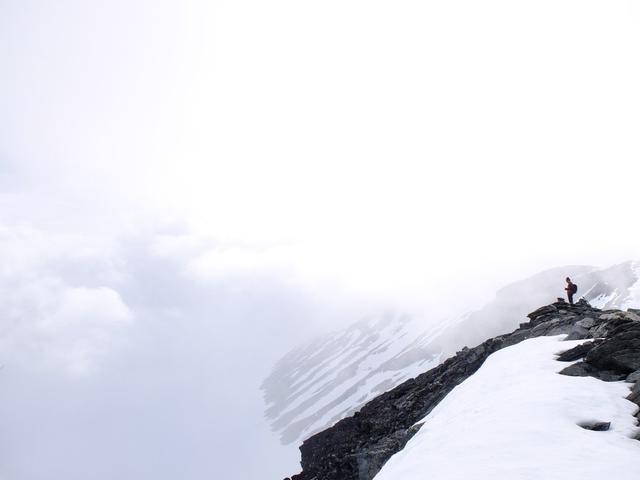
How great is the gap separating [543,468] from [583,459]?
0.94 metres

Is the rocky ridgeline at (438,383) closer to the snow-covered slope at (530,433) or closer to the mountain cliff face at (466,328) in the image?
the snow-covered slope at (530,433)

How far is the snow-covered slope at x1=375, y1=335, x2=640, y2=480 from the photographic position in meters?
8.57

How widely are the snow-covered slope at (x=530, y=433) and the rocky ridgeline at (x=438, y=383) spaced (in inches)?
46.1

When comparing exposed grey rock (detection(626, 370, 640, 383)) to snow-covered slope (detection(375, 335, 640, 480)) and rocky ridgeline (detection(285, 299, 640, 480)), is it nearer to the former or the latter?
rocky ridgeline (detection(285, 299, 640, 480))

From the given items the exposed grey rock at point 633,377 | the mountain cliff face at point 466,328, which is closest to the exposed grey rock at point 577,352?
the exposed grey rock at point 633,377

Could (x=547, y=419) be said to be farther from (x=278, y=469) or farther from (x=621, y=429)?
(x=278, y=469)

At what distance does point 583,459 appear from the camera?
28.6 feet

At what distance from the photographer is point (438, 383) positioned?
24.0 metres

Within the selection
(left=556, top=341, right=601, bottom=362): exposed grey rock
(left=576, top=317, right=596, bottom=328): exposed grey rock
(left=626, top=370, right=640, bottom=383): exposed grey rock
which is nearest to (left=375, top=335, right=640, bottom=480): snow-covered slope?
(left=626, top=370, right=640, bottom=383): exposed grey rock

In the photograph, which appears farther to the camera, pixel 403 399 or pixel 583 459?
pixel 403 399

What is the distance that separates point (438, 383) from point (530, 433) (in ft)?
46.2

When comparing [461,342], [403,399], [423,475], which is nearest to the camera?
[423,475]

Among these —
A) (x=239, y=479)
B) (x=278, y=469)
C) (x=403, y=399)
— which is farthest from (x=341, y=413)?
(x=403, y=399)

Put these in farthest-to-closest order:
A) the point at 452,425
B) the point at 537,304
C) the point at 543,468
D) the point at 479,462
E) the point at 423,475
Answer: the point at 537,304 → the point at 452,425 → the point at 423,475 → the point at 479,462 → the point at 543,468
